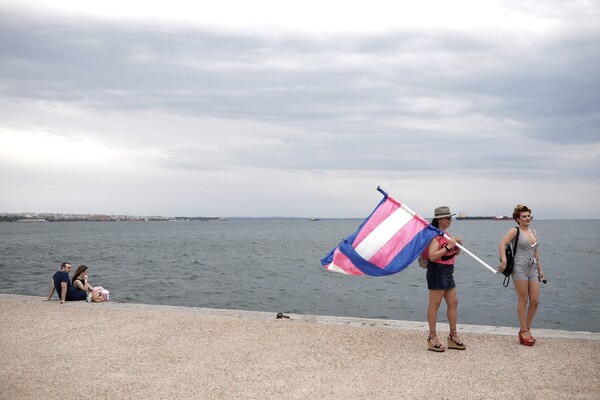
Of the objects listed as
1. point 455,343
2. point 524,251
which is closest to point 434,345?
point 455,343

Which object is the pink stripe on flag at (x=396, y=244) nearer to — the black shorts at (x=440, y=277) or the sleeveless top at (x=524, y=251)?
the black shorts at (x=440, y=277)

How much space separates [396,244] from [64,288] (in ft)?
25.9

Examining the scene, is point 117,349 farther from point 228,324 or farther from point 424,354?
point 424,354

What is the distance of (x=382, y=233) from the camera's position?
773 cm

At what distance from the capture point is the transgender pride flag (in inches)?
295

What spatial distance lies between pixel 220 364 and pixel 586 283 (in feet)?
87.2

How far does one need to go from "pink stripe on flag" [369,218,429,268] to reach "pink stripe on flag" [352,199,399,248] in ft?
1.03

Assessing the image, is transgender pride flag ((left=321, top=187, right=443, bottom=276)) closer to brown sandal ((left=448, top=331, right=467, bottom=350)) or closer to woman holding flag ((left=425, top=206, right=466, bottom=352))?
woman holding flag ((left=425, top=206, right=466, bottom=352))

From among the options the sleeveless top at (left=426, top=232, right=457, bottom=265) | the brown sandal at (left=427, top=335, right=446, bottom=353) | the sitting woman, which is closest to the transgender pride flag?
the sleeveless top at (left=426, top=232, right=457, bottom=265)

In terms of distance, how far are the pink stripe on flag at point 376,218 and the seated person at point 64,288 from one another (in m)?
7.19

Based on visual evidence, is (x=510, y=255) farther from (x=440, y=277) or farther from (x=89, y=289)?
(x=89, y=289)

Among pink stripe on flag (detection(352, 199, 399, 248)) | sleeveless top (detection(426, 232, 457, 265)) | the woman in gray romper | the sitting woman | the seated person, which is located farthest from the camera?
the sitting woman

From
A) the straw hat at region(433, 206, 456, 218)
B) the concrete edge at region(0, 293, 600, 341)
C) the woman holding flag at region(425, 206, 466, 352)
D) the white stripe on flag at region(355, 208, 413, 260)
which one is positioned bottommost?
the concrete edge at region(0, 293, 600, 341)

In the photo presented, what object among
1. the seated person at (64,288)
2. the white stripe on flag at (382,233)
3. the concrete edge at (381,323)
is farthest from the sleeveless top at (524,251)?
the seated person at (64,288)
